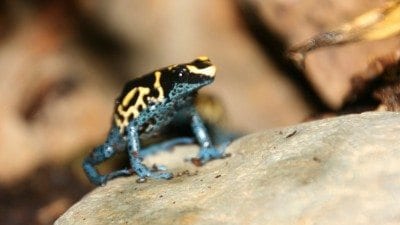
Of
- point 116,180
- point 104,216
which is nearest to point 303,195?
point 104,216

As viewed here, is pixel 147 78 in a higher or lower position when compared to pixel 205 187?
higher

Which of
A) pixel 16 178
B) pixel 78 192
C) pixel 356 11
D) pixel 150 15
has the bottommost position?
pixel 78 192

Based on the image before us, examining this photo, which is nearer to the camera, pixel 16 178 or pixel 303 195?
pixel 303 195

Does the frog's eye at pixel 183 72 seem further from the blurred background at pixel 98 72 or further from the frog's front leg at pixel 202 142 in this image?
the blurred background at pixel 98 72

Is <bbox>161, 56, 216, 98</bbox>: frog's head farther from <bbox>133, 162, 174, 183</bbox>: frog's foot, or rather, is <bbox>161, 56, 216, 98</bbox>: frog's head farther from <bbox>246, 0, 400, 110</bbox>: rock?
<bbox>246, 0, 400, 110</bbox>: rock

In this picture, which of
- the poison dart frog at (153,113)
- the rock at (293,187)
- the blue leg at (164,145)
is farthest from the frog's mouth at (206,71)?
the blue leg at (164,145)

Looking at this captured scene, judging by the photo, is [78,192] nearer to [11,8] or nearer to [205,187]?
[11,8]

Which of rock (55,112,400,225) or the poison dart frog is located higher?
the poison dart frog

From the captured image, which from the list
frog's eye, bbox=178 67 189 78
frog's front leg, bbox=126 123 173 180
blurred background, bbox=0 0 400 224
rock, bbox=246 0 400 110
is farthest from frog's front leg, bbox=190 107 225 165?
rock, bbox=246 0 400 110
